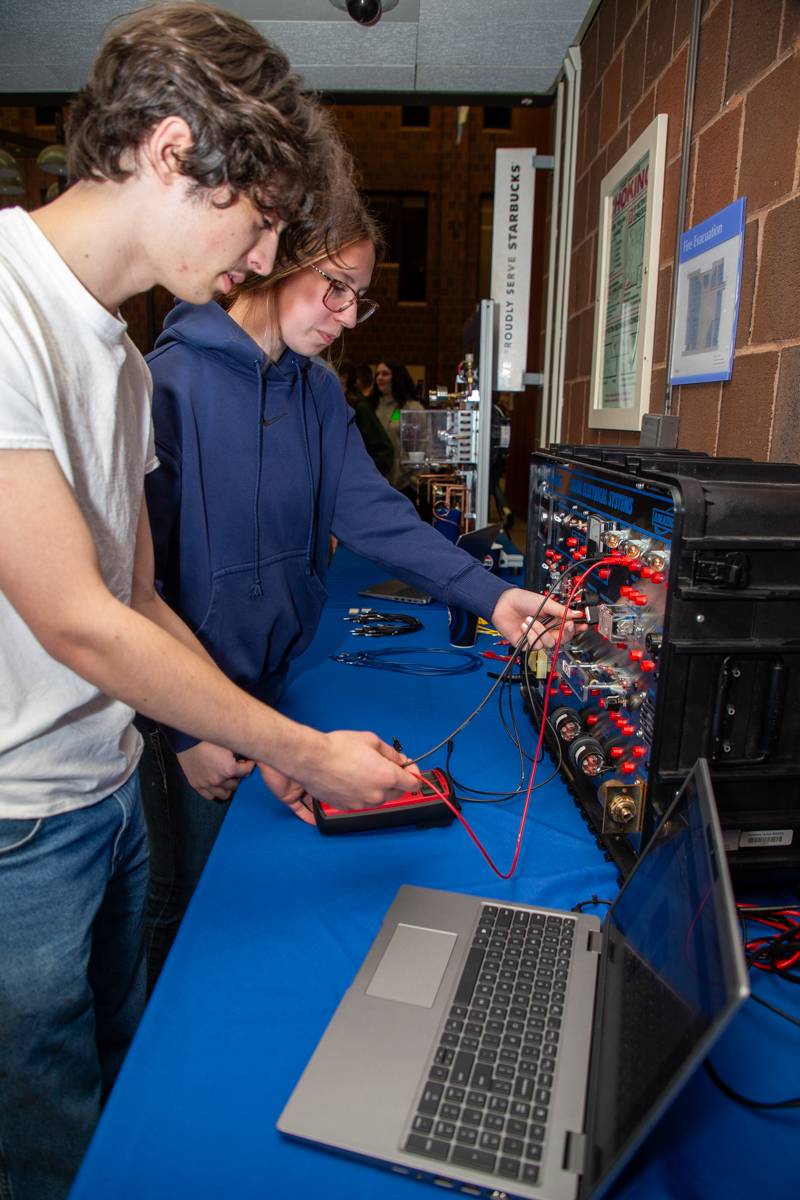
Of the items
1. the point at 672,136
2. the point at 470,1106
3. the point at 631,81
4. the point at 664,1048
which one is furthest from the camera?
the point at 631,81

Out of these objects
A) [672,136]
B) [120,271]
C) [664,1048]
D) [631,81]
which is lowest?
[664,1048]

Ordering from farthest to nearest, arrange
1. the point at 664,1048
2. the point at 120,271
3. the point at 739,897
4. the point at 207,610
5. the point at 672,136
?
the point at 672,136 < the point at 207,610 < the point at 739,897 < the point at 120,271 < the point at 664,1048

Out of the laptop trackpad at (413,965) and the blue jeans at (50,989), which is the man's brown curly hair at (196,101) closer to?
the blue jeans at (50,989)

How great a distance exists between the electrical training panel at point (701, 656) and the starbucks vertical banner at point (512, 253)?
7.55 feet

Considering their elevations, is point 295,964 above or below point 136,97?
below

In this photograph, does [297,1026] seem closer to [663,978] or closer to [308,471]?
[663,978]

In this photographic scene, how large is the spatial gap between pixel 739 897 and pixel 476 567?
0.72 m

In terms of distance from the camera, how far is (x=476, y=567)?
144 centimetres

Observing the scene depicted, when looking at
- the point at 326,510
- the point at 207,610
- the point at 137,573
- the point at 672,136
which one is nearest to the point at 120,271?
the point at 137,573

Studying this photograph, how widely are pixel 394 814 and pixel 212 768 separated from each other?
0.98 ft

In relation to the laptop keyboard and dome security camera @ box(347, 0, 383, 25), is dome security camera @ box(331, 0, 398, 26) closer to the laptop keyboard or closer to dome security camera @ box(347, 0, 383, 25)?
dome security camera @ box(347, 0, 383, 25)

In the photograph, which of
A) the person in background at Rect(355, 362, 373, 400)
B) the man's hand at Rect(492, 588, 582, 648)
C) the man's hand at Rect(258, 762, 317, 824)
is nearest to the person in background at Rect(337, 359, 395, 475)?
the person in background at Rect(355, 362, 373, 400)

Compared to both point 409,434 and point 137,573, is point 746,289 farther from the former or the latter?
point 409,434

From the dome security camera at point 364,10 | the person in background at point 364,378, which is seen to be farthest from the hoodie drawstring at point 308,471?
the person in background at point 364,378
